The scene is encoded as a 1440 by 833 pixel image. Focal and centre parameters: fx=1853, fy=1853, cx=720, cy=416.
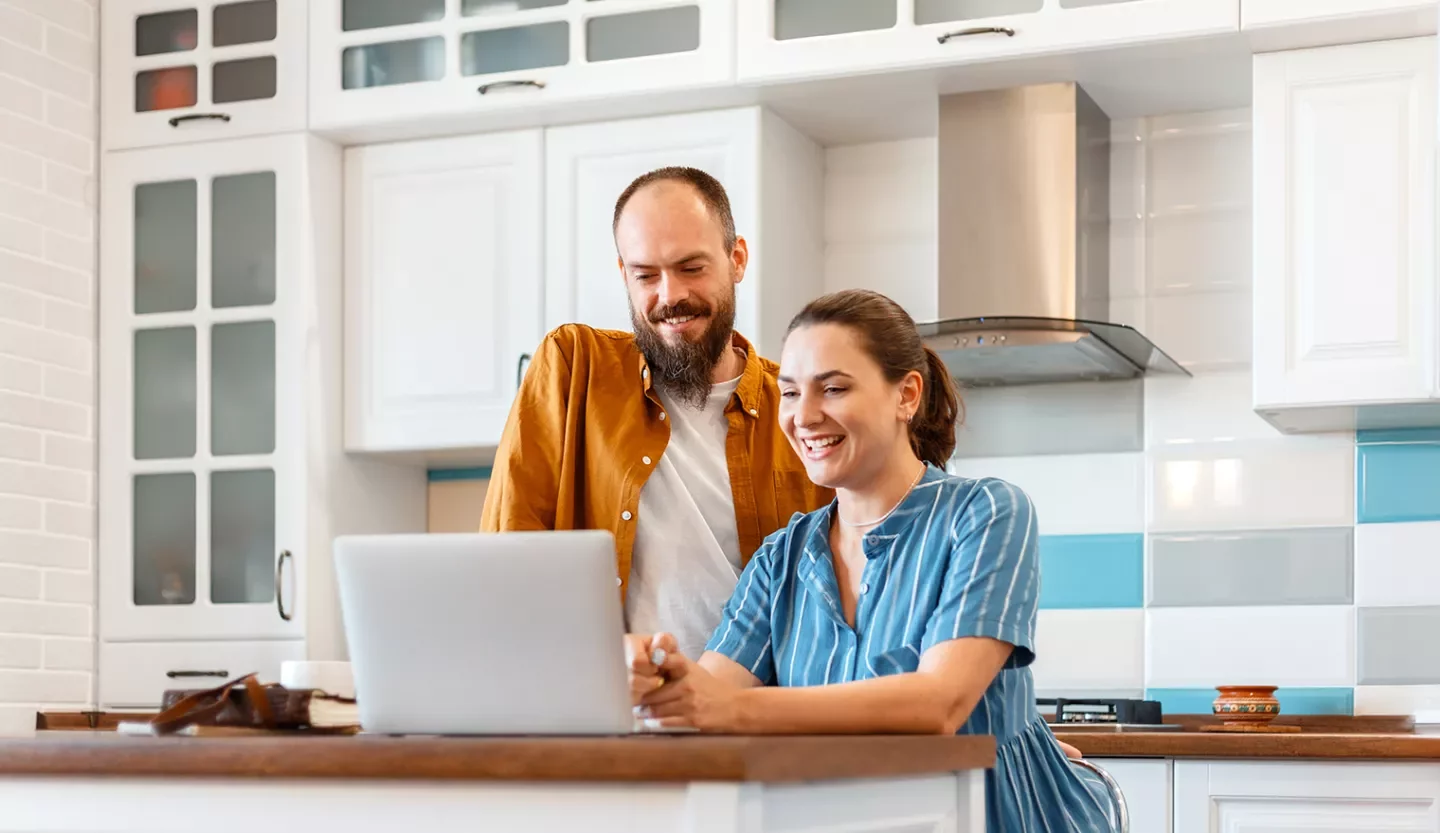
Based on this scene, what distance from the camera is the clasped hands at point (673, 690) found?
59.7 inches

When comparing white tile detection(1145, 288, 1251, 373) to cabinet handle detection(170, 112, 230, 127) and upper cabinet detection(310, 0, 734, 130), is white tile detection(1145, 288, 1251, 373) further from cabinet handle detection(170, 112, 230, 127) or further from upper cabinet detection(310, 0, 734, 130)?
cabinet handle detection(170, 112, 230, 127)

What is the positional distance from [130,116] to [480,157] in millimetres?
832

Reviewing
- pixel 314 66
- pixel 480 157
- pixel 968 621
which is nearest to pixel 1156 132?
pixel 480 157

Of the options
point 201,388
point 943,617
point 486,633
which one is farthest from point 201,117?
point 486,633

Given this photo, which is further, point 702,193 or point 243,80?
point 243,80

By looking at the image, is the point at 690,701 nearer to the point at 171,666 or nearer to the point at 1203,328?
the point at 1203,328

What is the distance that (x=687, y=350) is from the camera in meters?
2.42

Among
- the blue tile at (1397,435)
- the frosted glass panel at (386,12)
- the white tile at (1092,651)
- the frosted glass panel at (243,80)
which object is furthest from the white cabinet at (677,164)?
the blue tile at (1397,435)

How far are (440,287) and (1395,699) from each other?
6.71 ft

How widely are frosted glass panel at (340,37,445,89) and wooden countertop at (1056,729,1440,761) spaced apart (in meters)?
1.87

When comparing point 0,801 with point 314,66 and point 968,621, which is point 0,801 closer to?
point 968,621

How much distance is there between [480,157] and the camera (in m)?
3.85

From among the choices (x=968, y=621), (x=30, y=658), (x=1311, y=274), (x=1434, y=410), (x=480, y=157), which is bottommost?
(x=30, y=658)

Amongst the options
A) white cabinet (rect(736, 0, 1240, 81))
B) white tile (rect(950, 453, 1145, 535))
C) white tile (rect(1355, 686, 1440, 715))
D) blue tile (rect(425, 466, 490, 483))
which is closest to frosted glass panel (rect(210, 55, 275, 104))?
blue tile (rect(425, 466, 490, 483))
